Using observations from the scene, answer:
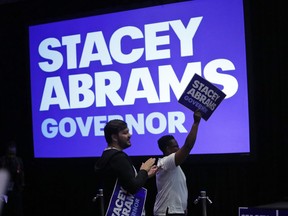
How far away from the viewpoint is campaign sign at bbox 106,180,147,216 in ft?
7.18

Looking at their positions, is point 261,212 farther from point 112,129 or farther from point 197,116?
point 112,129

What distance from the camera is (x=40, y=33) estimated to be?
6.57 metres

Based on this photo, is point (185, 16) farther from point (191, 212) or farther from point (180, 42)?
point (191, 212)

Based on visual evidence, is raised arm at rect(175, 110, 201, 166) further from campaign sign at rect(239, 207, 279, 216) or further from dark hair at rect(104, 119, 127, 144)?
dark hair at rect(104, 119, 127, 144)

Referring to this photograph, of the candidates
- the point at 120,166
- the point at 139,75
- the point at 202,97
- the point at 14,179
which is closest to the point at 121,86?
the point at 139,75

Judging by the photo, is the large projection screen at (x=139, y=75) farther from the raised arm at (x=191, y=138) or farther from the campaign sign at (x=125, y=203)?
the campaign sign at (x=125, y=203)

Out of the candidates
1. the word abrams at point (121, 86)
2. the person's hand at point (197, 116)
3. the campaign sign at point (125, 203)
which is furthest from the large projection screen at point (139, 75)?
the campaign sign at point (125, 203)

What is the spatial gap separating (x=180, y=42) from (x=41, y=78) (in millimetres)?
1810

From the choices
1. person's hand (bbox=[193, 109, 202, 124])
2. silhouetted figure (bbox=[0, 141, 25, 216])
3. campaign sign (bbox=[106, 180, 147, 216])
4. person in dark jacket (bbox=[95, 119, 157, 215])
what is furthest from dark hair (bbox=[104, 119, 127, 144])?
silhouetted figure (bbox=[0, 141, 25, 216])

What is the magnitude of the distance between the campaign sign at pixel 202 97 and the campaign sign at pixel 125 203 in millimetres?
1091

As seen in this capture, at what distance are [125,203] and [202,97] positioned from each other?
121 centimetres

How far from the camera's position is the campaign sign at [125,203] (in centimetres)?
219

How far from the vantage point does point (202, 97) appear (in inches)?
128

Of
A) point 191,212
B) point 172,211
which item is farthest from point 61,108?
point 172,211
